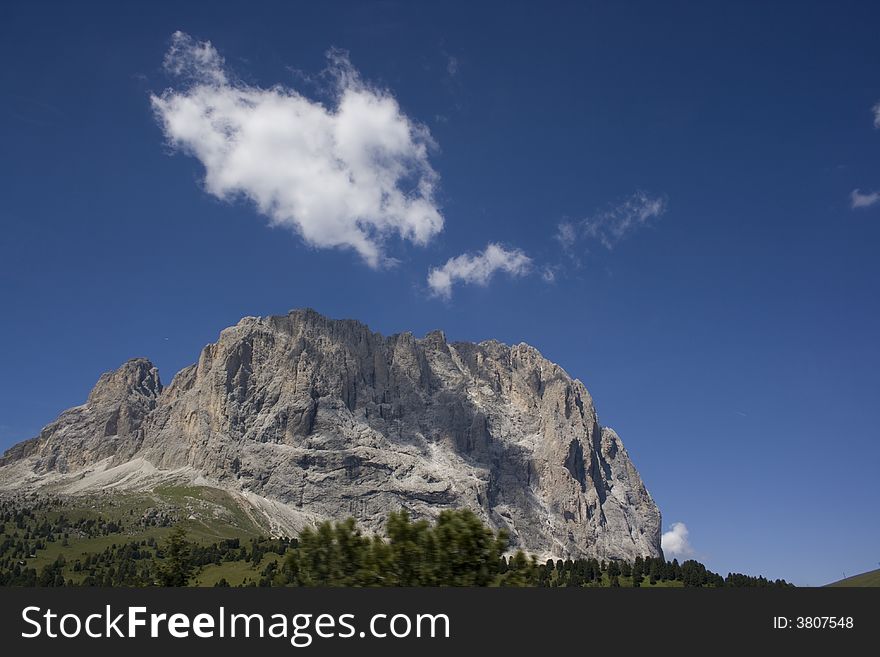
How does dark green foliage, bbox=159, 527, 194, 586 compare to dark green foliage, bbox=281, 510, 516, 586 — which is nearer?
dark green foliage, bbox=281, 510, 516, 586

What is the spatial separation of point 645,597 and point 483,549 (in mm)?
9597

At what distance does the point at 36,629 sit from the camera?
1183 inches

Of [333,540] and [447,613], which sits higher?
[333,540]

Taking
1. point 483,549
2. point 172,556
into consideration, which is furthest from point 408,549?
point 172,556

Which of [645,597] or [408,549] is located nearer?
[645,597]

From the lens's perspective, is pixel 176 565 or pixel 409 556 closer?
pixel 409 556

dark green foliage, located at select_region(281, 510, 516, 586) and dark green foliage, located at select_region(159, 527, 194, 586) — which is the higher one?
dark green foliage, located at select_region(281, 510, 516, 586)

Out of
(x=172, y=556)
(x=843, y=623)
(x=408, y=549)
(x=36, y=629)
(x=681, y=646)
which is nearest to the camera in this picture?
(x=36, y=629)

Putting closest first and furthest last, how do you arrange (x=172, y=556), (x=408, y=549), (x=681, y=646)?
(x=681, y=646)
(x=408, y=549)
(x=172, y=556)

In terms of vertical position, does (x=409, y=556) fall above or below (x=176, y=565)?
above

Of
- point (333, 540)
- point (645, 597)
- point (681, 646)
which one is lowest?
point (681, 646)

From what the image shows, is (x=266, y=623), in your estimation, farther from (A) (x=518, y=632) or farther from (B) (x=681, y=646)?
(B) (x=681, y=646)

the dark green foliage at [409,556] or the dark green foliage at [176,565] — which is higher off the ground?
the dark green foliage at [409,556]

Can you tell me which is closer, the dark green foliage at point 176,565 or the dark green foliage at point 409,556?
the dark green foliage at point 409,556
